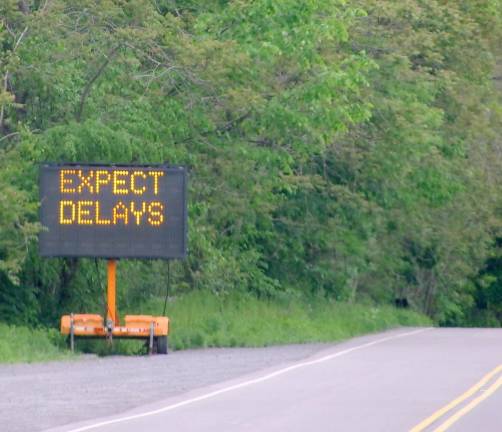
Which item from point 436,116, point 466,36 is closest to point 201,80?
point 436,116

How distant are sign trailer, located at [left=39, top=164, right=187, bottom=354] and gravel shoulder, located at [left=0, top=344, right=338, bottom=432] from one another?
1.92 m

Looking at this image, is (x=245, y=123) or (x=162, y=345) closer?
(x=162, y=345)

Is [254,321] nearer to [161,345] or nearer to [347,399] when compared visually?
[161,345]

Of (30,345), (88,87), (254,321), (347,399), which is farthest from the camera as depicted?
(254,321)

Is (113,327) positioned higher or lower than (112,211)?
lower

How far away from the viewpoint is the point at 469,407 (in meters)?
17.1

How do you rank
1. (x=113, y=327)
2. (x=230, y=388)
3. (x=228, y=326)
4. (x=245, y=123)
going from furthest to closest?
(x=228, y=326)
(x=245, y=123)
(x=113, y=327)
(x=230, y=388)

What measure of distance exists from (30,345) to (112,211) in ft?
9.18

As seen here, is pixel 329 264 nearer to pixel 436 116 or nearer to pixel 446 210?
pixel 436 116

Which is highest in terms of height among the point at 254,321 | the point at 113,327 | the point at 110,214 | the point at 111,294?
the point at 110,214

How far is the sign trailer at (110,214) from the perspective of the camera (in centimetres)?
2612

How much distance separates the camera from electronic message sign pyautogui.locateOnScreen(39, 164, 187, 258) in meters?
26.1

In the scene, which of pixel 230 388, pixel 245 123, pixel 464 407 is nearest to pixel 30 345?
pixel 230 388

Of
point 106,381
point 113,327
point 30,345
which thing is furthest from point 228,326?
point 106,381
